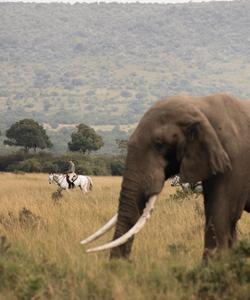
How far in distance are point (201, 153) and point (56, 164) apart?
42629 mm

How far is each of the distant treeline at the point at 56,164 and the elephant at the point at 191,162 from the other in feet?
128

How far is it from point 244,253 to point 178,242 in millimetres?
2665

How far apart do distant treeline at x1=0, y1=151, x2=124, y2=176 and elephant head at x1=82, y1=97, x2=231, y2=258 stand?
39238 mm

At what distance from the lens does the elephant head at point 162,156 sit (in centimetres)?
610

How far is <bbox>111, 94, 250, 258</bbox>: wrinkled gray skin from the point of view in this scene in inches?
241

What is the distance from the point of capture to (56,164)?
48656 mm

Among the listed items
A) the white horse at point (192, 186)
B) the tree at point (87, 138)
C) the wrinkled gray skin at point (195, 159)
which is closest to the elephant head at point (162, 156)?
the wrinkled gray skin at point (195, 159)

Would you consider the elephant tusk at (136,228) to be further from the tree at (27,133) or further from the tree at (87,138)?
the tree at (27,133)

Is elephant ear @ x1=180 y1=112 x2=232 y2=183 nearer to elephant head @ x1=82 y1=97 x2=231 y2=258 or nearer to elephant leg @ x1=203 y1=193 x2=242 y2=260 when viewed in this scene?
elephant head @ x1=82 y1=97 x2=231 y2=258

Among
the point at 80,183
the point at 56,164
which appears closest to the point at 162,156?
the point at 80,183

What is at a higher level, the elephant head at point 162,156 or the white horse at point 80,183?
the elephant head at point 162,156

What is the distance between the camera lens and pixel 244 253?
19.6ft

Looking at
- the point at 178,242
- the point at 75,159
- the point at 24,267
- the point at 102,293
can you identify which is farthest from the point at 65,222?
the point at 75,159

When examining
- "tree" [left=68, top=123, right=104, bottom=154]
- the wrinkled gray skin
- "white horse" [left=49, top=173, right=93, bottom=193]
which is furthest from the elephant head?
"tree" [left=68, top=123, right=104, bottom=154]
